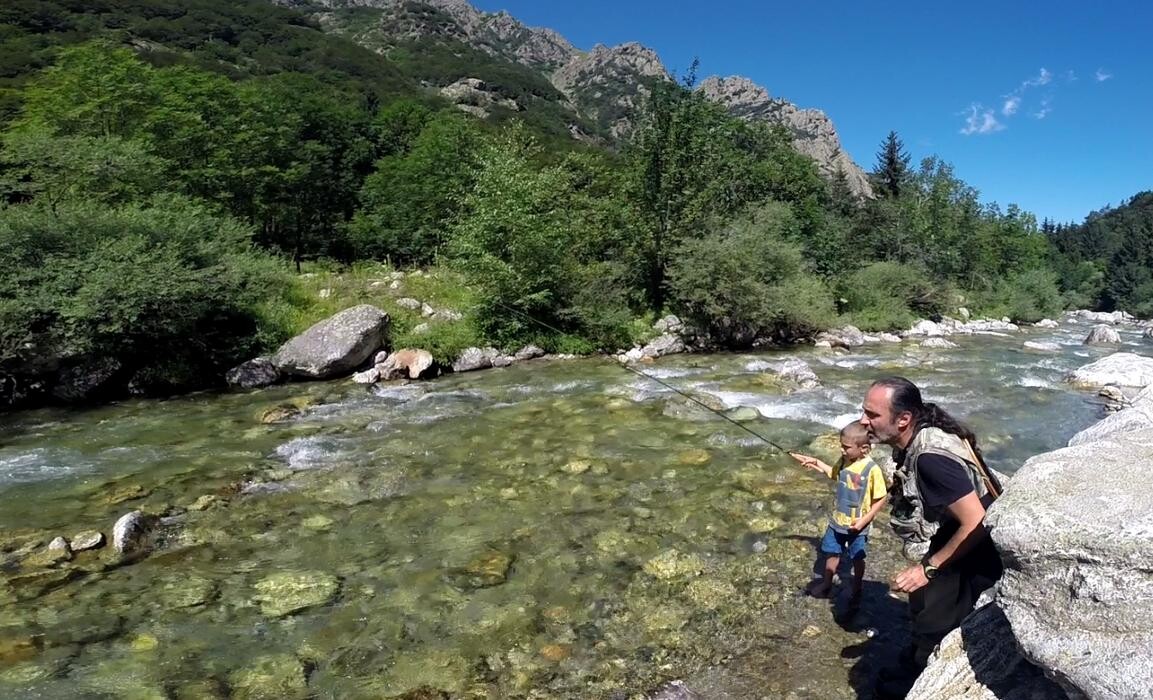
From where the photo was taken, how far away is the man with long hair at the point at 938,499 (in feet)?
11.2

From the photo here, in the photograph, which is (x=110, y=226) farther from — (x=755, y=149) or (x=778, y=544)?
(x=755, y=149)

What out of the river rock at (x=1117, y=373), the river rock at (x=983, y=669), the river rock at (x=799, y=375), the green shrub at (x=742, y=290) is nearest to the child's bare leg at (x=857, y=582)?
the river rock at (x=983, y=669)

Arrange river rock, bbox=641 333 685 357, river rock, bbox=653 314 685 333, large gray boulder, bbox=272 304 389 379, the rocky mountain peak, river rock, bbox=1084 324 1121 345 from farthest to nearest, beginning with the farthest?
1. the rocky mountain peak
2. river rock, bbox=1084 324 1121 345
3. river rock, bbox=653 314 685 333
4. river rock, bbox=641 333 685 357
5. large gray boulder, bbox=272 304 389 379

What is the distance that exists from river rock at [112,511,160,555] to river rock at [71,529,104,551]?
128 mm

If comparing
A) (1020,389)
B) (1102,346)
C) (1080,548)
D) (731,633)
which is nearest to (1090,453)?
(1080,548)

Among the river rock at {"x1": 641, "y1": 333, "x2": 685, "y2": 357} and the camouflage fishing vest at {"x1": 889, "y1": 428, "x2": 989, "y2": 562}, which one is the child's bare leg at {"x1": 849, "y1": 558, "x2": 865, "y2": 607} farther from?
the river rock at {"x1": 641, "y1": 333, "x2": 685, "y2": 357}

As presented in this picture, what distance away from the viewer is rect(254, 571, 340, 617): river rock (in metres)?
5.83

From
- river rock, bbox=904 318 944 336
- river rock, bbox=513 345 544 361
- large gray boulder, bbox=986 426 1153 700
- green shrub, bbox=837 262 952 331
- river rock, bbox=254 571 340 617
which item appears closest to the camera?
large gray boulder, bbox=986 426 1153 700

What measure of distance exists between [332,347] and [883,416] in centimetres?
1581

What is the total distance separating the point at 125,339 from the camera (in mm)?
15789

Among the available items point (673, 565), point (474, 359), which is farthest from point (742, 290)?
point (673, 565)

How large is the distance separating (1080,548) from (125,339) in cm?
1868

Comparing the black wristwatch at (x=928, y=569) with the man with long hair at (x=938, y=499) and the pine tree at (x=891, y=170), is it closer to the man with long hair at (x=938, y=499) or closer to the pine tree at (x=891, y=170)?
the man with long hair at (x=938, y=499)

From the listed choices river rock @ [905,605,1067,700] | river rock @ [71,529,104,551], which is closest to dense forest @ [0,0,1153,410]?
river rock @ [71,529,104,551]
